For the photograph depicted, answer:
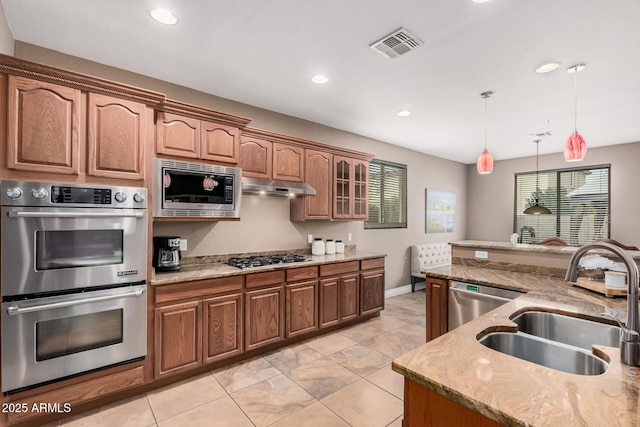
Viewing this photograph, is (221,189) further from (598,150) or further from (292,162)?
(598,150)

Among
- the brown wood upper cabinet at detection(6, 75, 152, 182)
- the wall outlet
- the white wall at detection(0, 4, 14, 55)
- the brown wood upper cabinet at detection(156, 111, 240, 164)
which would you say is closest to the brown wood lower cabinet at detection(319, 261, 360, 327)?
the wall outlet

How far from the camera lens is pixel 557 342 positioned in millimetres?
1412

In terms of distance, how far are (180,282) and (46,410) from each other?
113 cm

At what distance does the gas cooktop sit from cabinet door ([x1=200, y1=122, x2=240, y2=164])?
1.07 metres

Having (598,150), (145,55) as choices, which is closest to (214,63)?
(145,55)

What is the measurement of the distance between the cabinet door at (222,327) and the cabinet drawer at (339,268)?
1104 millimetres

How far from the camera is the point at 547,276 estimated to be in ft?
8.91

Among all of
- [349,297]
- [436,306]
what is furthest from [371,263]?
[436,306]

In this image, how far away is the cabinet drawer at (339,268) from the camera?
3652 mm

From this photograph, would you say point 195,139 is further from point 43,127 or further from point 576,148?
point 576,148

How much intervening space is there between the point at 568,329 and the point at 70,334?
10.5 ft

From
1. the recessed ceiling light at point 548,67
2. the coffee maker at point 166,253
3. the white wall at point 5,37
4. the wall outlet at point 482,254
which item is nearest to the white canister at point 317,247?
the coffee maker at point 166,253

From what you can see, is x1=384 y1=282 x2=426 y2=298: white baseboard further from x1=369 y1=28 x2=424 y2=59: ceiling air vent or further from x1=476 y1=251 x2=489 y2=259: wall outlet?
x1=369 y1=28 x2=424 y2=59: ceiling air vent

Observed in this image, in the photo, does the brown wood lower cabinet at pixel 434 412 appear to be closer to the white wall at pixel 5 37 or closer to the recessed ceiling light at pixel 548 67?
the recessed ceiling light at pixel 548 67
